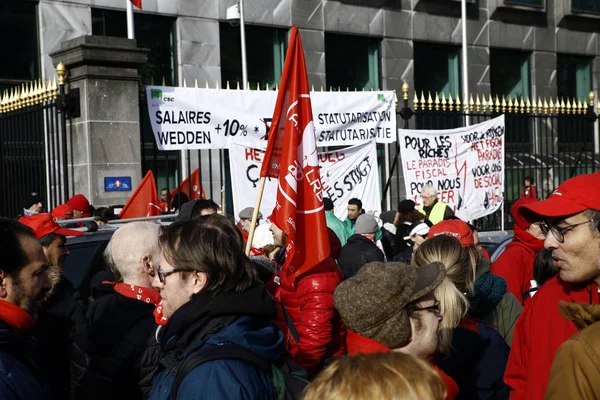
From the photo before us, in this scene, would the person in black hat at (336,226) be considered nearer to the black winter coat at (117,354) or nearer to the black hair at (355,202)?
the black hair at (355,202)

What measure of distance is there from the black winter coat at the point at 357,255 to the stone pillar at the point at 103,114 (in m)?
2.70

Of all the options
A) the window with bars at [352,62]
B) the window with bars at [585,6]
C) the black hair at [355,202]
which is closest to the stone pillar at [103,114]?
the black hair at [355,202]

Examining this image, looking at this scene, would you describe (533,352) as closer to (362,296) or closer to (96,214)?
(362,296)

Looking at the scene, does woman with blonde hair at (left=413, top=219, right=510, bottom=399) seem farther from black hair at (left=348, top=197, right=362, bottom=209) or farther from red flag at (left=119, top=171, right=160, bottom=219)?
black hair at (left=348, top=197, right=362, bottom=209)

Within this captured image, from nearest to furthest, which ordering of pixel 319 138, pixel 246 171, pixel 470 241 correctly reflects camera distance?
pixel 470 241
pixel 246 171
pixel 319 138

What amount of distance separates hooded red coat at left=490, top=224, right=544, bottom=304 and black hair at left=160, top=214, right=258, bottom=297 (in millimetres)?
3270

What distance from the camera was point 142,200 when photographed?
9836 millimetres

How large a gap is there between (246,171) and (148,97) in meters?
1.41

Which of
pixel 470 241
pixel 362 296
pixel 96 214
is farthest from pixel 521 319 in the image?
pixel 96 214

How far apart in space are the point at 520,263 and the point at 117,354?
3369mm

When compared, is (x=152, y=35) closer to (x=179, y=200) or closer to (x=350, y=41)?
(x=350, y=41)

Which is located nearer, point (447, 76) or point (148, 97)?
point (148, 97)

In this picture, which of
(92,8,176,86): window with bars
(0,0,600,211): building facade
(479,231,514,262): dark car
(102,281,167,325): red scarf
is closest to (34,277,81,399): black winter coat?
(102,281,167,325): red scarf

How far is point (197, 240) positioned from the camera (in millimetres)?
3336
